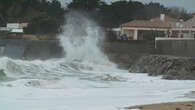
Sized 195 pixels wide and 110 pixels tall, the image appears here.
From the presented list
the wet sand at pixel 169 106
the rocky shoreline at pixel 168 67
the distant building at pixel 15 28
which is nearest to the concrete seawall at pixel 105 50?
the rocky shoreline at pixel 168 67

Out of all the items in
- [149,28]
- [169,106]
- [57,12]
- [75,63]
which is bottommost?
[75,63]

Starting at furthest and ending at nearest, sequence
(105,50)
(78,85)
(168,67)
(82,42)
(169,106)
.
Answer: (82,42), (105,50), (168,67), (78,85), (169,106)

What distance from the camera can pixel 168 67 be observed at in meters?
22.8

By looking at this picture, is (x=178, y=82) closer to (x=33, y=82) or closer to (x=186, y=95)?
(x=186, y=95)

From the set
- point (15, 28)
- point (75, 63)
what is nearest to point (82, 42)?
point (75, 63)

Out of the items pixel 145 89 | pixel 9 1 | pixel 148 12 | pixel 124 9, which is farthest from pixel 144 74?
pixel 148 12

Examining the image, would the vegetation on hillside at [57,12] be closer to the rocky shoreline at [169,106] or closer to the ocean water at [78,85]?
the ocean water at [78,85]

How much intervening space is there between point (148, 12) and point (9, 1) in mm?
24671

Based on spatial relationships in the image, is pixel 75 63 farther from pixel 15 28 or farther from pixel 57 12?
pixel 57 12

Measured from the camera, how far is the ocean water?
39.9ft

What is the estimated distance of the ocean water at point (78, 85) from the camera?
12.2m

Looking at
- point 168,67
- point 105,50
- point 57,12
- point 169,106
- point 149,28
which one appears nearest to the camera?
point 169,106

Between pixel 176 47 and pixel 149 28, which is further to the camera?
pixel 149 28

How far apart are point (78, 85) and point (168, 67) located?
7237 millimetres
